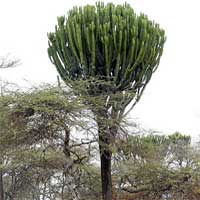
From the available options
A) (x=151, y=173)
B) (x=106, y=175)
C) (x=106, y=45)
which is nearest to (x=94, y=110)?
(x=106, y=45)

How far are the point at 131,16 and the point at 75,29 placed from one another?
51.5 inches

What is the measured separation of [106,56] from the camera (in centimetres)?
1185

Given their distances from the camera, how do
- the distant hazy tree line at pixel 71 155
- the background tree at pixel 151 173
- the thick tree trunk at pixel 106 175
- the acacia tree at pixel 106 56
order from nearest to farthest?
the distant hazy tree line at pixel 71 155
the acacia tree at pixel 106 56
the background tree at pixel 151 173
the thick tree trunk at pixel 106 175

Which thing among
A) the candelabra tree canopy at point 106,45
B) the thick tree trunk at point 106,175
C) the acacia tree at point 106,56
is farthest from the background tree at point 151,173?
the candelabra tree canopy at point 106,45

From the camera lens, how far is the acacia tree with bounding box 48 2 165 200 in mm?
11782

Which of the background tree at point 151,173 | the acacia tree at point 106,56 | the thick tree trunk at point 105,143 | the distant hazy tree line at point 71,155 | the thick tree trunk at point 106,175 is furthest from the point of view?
the thick tree trunk at point 106,175

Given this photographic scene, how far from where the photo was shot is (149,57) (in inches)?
488

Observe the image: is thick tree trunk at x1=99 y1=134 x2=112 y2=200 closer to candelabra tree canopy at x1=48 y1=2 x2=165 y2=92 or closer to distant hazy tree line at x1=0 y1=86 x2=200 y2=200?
distant hazy tree line at x1=0 y1=86 x2=200 y2=200

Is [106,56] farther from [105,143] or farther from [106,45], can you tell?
[105,143]

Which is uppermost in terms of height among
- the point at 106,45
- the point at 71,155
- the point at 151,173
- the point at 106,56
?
the point at 106,45

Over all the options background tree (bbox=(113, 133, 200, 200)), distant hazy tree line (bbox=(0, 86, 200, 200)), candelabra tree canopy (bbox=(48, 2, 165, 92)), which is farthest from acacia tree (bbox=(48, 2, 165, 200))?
background tree (bbox=(113, 133, 200, 200))

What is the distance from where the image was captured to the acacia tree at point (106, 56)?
464 inches

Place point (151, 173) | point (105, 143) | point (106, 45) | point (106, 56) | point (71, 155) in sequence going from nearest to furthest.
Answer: point (106, 45), point (106, 56), point (105, 143), point (151, 173), point (71, 155)

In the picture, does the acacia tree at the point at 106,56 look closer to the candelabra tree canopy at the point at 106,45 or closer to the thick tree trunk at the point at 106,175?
the candelabra tree canopy at the point at 106,45
